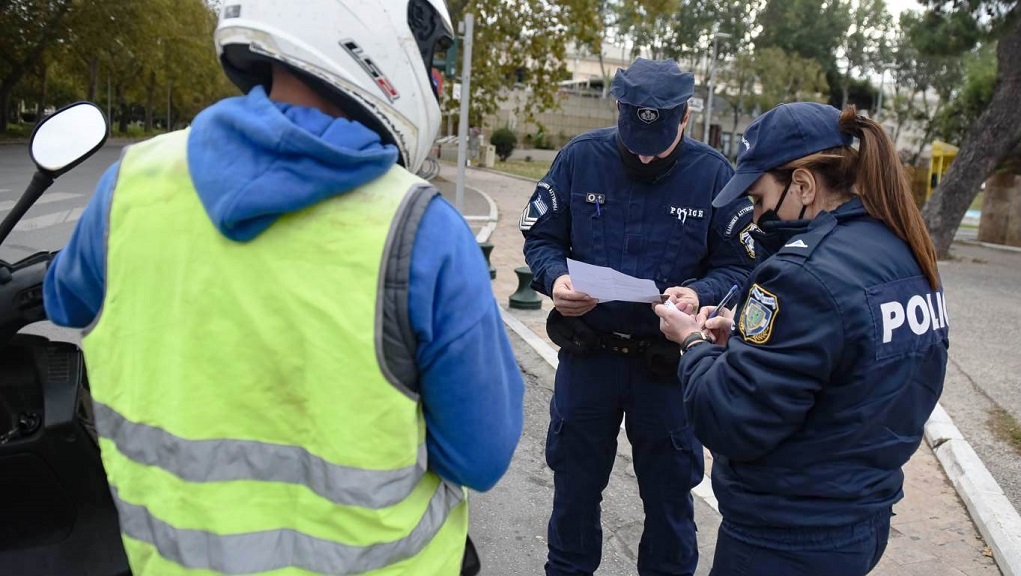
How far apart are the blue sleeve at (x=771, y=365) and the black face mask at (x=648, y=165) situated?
1.12 m

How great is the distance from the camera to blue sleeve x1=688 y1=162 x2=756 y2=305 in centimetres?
317

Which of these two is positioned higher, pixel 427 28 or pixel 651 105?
pixel 427 28

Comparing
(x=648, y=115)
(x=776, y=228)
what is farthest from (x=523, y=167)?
(x=776, y=228)

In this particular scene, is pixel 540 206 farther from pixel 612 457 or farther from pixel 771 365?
pixel 771 365

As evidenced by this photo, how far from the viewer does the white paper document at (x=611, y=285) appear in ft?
9.53

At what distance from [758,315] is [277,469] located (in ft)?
3.82

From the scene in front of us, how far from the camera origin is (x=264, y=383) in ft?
4.70

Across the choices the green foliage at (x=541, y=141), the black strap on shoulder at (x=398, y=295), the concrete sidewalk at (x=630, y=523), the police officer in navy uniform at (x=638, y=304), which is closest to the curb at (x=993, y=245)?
the concrete sidewalk at (x=630, y=523)

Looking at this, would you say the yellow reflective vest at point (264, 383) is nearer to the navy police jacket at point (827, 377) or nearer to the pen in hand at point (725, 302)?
the navy police jacket at point (827, 377)

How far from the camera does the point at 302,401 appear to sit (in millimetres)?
1430

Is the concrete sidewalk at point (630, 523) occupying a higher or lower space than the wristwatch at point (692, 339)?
lower

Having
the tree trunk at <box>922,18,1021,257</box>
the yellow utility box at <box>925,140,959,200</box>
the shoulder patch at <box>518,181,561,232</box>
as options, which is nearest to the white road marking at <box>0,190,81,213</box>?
A: the shoulder patch at <box>518,181,561,232</box>

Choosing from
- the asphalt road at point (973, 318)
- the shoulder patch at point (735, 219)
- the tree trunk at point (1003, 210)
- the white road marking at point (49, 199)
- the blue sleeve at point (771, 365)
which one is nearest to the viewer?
the blue sleeve at point (771, 365)

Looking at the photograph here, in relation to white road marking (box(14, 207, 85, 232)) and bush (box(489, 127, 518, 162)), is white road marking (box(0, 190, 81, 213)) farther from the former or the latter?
bush (box(489, 127, 518, 162))
